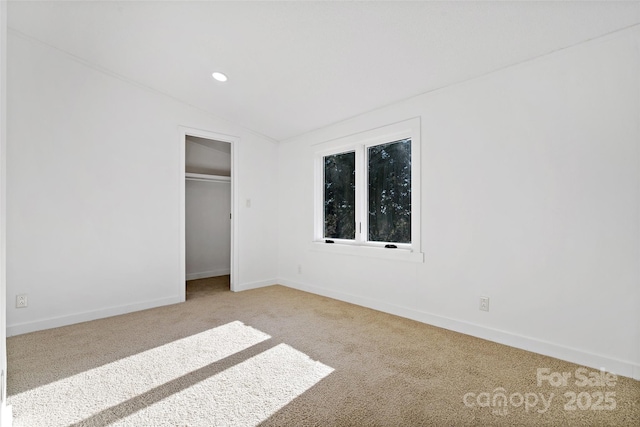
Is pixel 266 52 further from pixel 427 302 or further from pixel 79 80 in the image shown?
pixel 427 302

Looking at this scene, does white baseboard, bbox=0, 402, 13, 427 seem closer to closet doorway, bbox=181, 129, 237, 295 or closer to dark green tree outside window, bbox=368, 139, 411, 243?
dark green tree outside window, bbox=368, 139, 411, 243

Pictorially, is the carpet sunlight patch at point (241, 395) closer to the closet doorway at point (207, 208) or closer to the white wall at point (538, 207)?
the white wall at point (538, 207)

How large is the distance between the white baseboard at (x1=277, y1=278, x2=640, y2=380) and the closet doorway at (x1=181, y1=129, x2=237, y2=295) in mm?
2793

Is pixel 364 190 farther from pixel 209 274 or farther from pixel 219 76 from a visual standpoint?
pixel 209 274

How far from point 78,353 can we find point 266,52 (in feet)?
9.40

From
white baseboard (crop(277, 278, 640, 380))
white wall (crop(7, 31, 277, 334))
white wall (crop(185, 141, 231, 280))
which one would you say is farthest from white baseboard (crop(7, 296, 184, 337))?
white baseboard (crop(277, 278, 640, 380))

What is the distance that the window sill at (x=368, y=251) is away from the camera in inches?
128

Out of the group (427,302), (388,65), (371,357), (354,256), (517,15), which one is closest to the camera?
(517,15)

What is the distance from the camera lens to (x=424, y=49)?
2.49 m

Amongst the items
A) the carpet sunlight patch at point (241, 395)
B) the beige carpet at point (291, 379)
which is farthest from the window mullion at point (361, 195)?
the carpet sunlight patch at point (241, 395)

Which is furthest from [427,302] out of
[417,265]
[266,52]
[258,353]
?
[266,52]

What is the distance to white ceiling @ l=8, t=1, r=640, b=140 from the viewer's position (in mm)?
2119

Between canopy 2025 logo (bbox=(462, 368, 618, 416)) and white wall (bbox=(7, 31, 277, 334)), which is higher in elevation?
white wall (bbox=(7, 31, 277, 334))

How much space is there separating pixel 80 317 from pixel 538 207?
427cm
